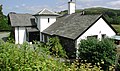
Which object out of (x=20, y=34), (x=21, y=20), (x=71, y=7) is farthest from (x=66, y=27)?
(x=21, y=20)

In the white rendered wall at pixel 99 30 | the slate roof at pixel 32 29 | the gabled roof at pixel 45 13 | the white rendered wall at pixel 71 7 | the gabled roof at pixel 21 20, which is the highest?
the white rendered wall at pixel 71 7

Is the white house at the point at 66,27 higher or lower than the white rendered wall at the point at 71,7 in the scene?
lower

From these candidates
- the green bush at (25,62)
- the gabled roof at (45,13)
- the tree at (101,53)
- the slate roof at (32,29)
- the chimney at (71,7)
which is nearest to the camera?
the green bush at (25,62)

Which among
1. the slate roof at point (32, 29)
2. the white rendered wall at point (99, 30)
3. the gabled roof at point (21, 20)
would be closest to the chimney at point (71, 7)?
the slate roof at point (32, 29)

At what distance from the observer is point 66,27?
25406mm

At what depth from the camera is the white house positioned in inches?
853

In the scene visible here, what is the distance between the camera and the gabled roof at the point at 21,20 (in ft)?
108

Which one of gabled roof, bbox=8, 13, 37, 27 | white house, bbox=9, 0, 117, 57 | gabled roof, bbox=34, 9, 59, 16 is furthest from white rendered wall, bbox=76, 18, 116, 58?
gabled roof, bbox=8, 13, 37, 27

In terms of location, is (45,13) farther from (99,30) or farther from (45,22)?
(99,30)

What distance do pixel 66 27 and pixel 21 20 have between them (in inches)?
463

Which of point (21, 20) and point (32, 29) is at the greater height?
point (21, 20)

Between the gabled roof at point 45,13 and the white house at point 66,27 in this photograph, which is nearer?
the white house at point 66,27

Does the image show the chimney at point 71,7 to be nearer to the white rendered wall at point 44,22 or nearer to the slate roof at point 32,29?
the white rendered wall at point 44,22

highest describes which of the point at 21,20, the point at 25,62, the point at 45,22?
the point at 21,20
